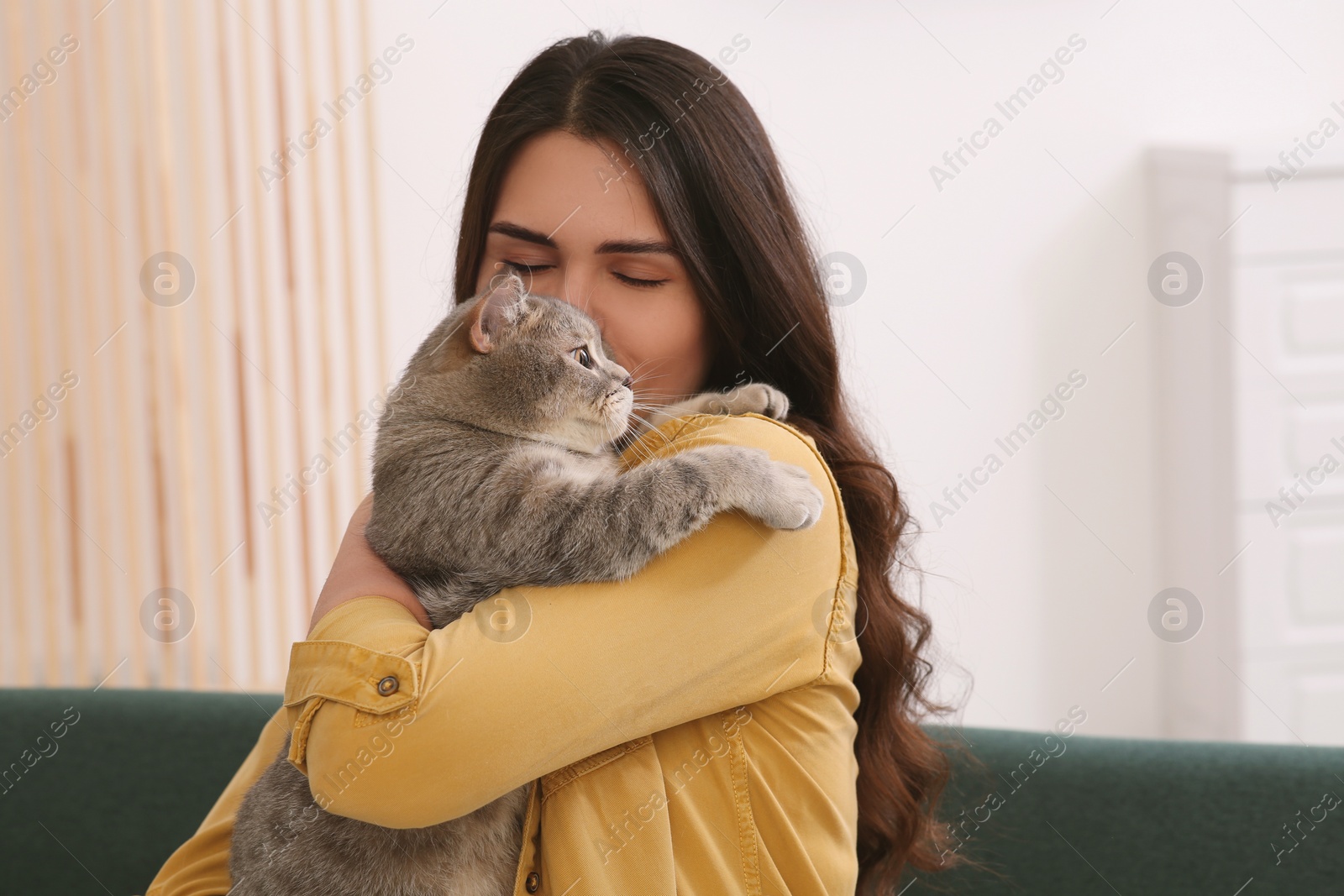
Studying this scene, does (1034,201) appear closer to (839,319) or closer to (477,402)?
(839,319)

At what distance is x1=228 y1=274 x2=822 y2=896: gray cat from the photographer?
1006mm

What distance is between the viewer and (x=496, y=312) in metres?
1.21

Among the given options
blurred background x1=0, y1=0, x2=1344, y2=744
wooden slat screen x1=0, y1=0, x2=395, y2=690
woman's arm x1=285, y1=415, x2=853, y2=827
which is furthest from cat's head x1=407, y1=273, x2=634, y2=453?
wooden slat screen x1=0, y1=0, x2=395, y2=690

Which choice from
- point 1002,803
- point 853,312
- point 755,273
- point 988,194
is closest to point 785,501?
point 755,273

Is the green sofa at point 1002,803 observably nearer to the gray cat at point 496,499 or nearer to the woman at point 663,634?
the woman at point 663,634

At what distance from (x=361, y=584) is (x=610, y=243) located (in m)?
0.49

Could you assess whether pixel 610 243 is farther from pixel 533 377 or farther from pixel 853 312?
pixel 853 312

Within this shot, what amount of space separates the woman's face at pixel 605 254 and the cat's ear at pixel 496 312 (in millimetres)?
69

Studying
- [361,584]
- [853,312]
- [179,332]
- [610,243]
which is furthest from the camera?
[179,332]

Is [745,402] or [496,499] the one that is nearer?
[496,499]

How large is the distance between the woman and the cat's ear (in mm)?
83

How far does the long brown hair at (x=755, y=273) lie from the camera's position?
1236mm

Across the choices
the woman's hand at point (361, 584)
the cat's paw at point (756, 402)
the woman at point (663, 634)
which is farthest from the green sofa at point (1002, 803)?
the woman's hand at point (361, 584)

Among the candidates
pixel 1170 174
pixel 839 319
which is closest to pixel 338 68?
pixel 839 319
